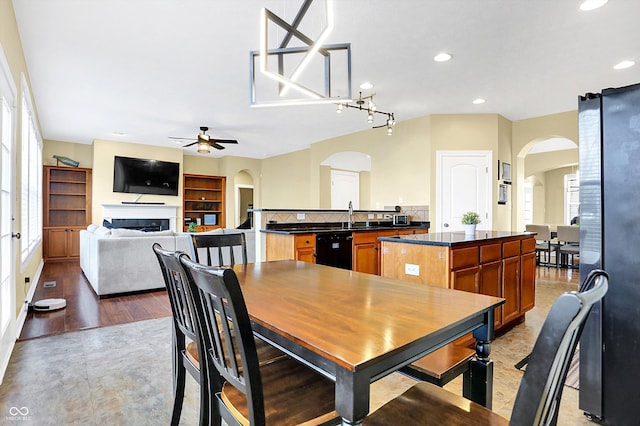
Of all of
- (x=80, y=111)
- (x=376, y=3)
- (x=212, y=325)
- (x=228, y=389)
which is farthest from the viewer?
(x=80, y=111)

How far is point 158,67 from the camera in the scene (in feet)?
12.5

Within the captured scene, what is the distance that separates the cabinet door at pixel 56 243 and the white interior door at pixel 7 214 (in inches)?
226

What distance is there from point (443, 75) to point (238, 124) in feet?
12.4

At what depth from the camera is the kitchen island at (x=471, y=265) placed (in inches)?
101

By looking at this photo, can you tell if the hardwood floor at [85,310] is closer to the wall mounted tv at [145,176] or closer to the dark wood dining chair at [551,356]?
the wall mounted tv at [145,176]

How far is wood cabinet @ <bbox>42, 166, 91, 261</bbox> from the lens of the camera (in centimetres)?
748

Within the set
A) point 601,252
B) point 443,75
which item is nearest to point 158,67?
point 443,75

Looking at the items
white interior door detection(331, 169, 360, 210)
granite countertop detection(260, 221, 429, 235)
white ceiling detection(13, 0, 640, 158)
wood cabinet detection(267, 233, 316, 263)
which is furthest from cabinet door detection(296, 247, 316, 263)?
white interior door detection(331, 169, 360, 210)

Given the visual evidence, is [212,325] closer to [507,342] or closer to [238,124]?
[507,342]

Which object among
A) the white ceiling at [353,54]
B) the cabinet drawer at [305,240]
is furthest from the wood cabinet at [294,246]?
the white ceiling at [353,54]

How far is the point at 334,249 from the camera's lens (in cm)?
429

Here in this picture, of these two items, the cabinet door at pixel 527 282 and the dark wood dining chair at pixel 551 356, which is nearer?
the dark wood dining chair at pixel 551 356

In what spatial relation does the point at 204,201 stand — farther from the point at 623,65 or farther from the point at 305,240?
the point at 623,65

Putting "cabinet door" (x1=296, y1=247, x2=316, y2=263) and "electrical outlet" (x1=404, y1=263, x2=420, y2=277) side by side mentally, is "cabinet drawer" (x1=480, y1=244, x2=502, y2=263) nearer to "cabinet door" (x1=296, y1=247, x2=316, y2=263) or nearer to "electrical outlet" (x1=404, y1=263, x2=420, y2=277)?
"electrical outlet" (x1=404, y1=263, x2=420, y2=277)
